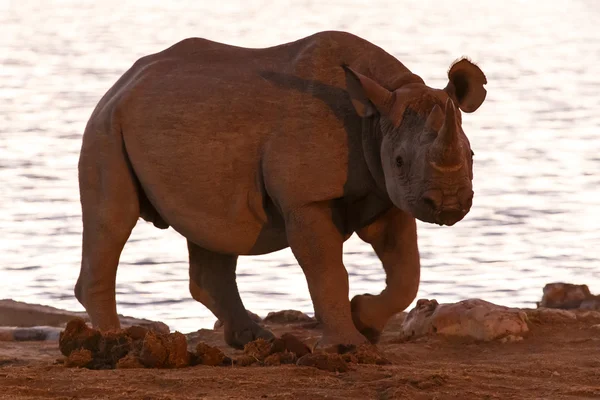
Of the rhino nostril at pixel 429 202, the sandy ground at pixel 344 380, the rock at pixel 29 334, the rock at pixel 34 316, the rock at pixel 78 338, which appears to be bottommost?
the sandy ground at pixel 344 380

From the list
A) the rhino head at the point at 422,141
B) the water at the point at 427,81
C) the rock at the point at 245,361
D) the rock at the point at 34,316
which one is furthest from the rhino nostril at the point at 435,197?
the water at the point at 427,81

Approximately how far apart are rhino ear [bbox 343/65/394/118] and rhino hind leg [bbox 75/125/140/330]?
5.15 feet

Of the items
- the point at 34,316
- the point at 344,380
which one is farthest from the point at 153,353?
the point at 34,316

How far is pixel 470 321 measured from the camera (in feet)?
33.7

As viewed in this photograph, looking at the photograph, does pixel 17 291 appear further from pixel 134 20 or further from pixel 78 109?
pixel 134 20

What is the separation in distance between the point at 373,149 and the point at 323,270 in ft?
2.27

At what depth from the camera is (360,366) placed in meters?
8.62

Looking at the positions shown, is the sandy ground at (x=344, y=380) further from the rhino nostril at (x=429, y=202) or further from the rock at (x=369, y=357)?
the rhino nostril at (x=429, y=202)

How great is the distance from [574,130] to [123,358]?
1131cm

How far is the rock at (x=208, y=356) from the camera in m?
8.86

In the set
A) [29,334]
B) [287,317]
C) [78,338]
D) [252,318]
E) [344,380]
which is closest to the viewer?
[344,380]

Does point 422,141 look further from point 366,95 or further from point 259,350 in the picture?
point 259,350

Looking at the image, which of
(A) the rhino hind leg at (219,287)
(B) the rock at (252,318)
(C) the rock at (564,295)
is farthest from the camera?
(C) the rock at (564,295)

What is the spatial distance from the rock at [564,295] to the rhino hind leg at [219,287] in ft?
7.56
